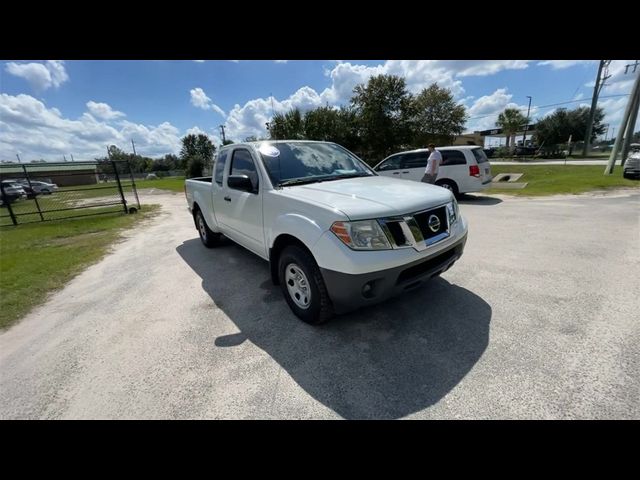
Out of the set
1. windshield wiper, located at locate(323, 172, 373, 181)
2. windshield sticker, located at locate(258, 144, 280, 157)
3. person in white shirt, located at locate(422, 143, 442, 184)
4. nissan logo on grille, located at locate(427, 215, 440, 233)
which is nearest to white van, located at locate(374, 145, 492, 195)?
person in white shirt, located at locate(422, 143, 442, 184)

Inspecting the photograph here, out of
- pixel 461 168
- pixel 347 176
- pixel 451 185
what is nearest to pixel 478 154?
pixel 461 168

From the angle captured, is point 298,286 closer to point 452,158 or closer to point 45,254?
point 45,254

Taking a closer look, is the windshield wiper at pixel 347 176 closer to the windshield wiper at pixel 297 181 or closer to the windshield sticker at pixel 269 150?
the windshield wiper at pixel 297 181

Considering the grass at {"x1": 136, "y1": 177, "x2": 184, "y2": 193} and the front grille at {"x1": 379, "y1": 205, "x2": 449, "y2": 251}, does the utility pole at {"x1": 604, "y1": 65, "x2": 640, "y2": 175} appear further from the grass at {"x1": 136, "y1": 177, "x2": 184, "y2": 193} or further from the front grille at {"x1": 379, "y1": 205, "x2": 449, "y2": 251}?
the grass at {"x1": 136, "y1": 177, "x2": 184, "y2": 193}

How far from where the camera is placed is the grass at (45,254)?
13.2 ft

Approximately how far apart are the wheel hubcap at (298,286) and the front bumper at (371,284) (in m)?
0.36

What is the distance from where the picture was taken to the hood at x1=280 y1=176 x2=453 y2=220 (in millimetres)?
2324

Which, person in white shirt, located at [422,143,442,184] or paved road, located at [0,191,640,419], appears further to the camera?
person in white shirt, located at [422,143,442,184]

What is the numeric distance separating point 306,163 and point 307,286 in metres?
1.68

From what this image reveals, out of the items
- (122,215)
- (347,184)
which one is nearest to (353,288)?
(347,184)

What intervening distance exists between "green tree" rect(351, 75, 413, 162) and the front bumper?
84.8 ft
